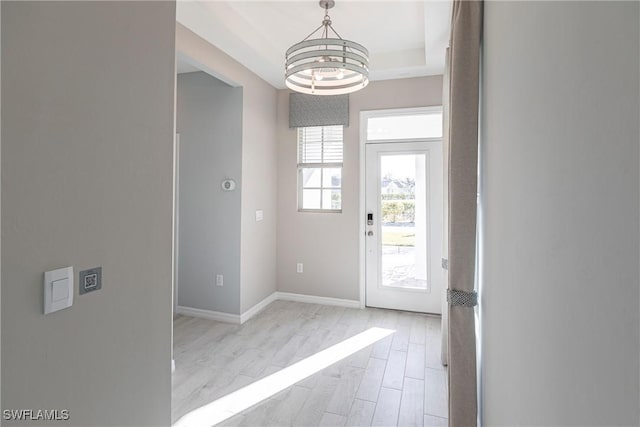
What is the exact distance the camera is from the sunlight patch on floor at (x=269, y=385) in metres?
2.03

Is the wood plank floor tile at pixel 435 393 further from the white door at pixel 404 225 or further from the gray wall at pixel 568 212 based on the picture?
the white door at pixel 404 225

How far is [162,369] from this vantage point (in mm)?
1419

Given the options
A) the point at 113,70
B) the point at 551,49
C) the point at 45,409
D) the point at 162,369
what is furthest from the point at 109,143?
the point at 551,49

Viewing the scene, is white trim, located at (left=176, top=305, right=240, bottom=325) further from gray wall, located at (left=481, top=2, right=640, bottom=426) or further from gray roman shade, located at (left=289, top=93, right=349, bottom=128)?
gray wall, located at (left=481, top=2, right=640, bottom=426)

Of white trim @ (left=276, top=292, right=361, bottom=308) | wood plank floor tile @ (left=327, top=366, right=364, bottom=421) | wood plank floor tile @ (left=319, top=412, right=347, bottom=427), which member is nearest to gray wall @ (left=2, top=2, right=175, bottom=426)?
wood plank floor tile @ (left=319, top=412, right=347, bottom=427)

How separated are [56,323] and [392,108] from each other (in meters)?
3.60

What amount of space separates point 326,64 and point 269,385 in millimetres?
2212

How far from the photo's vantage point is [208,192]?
3.69 metres

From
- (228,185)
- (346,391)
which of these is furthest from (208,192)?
(346,391)

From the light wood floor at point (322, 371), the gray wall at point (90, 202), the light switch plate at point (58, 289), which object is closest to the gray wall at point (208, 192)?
the light wood floor at point (322, 371)

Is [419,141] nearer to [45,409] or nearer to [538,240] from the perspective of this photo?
[538,240]

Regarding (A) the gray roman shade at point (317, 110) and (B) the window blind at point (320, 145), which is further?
(B) the window blind at point (320, 145)

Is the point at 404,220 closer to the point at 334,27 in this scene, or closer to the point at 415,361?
the point at 415,361

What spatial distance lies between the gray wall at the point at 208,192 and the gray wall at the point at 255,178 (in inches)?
3.3
